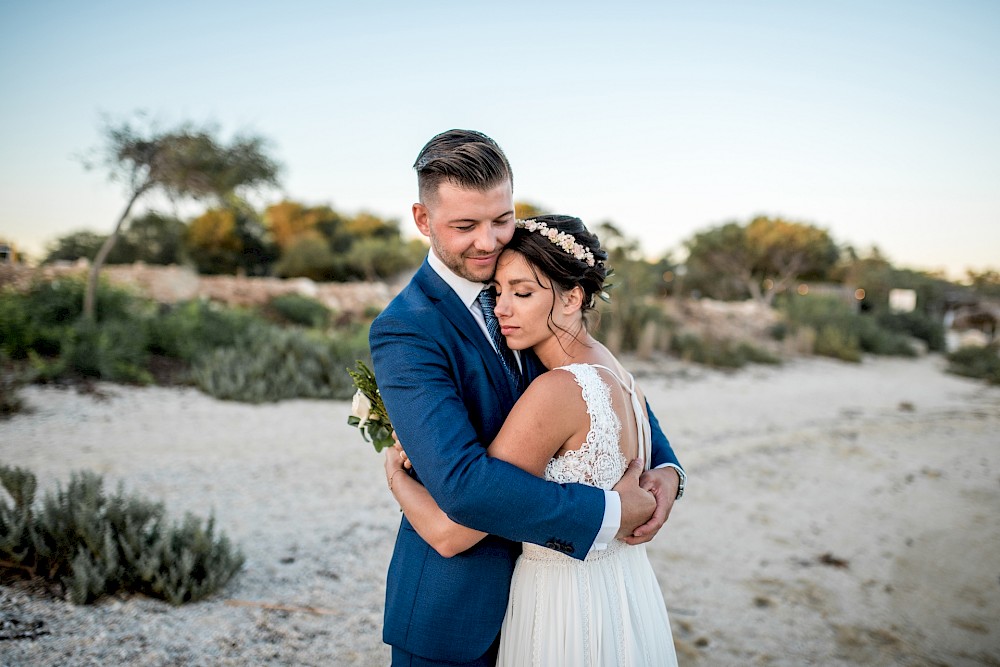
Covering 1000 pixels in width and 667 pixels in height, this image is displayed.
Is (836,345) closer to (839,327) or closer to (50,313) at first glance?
(839,327)

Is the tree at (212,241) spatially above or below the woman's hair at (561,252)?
above

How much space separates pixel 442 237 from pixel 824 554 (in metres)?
5.12

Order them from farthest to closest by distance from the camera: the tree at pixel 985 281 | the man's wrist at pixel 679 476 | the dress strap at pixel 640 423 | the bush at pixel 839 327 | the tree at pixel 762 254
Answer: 1. the tree at pixel 985 281
2. the tree at pixel 762 254
3. the bush at pixel 839 327
4. the man's wrist at pixel 679 476
5. the dress strap at pixel 640 423

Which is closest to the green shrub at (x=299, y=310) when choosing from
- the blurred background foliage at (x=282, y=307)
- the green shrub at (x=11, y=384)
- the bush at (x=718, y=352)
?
the blurred background foliage at (x=282, y=307)

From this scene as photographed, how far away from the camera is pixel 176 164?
11477 mm

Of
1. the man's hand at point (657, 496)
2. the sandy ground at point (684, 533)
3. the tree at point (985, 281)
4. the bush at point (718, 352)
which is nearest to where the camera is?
the man's hand at point (657, 496)

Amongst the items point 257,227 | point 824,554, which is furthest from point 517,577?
point 257,227

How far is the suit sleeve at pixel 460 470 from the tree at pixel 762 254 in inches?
1490

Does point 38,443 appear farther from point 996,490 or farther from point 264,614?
point 996,490

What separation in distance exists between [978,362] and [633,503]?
2284 cm

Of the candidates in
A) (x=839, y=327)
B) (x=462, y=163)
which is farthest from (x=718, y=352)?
(x=462, y=163)

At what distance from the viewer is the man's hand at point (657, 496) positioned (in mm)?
1991

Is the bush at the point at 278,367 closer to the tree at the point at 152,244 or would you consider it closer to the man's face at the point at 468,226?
the man's face at the point at 468,226

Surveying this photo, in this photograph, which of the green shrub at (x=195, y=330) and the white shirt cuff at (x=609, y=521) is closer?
the white shirt cuff at (x=609, y=521)
